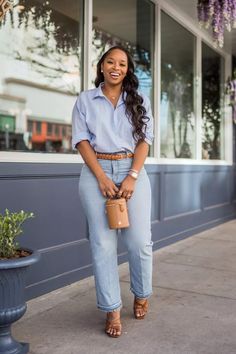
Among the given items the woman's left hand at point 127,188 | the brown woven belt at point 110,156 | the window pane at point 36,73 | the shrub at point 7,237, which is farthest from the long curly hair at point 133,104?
the window pane at point 36,73

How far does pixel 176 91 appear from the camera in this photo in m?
6.56

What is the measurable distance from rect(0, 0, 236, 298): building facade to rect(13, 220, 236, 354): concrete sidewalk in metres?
0.34

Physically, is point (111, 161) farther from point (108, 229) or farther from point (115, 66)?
point (115, 66)

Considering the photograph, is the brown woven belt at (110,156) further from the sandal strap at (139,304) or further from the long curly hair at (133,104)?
the sandal strap at (139,304)

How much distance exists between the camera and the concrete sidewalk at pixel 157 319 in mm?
2682

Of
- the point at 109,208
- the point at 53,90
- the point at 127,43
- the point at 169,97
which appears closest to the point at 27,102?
the point at 53,90

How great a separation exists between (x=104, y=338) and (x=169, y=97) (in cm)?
417

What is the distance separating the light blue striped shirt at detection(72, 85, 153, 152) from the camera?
9.07ft

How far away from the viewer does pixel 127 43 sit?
6730 millimetres

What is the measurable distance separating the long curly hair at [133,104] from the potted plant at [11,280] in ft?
2.82

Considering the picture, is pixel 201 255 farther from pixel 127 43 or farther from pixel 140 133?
pixel 127 43

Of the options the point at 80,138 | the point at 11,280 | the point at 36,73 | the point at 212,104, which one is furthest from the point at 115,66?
the point at 36,73

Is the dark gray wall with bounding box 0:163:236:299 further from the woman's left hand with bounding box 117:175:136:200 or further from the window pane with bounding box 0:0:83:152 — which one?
the window pane with bounding box 0:0:83:152

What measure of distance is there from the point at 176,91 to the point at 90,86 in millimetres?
2434
